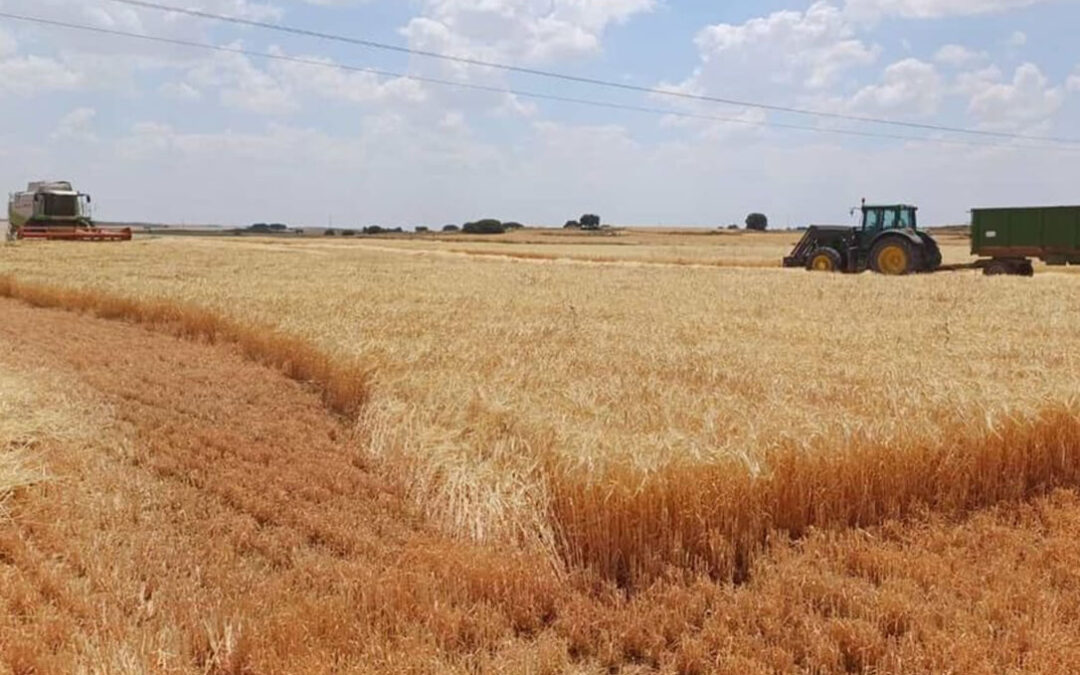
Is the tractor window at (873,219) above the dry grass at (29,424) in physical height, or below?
above

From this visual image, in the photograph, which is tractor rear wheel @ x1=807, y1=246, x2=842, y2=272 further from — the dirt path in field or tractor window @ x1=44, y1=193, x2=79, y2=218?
tractor window @ x1=44, y1=193, x2=79, y2=218

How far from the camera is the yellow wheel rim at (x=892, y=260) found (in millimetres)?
27391

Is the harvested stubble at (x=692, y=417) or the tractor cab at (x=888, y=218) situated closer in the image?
the harvested stubble at (x=692, y=417)

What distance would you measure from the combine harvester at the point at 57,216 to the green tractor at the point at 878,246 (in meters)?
34.5

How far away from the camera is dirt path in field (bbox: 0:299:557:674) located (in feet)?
11.4

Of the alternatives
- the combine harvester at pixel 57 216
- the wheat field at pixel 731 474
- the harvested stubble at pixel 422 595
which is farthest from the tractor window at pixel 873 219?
the combine harvester at pixel 57 216

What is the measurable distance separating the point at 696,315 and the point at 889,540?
351 inches

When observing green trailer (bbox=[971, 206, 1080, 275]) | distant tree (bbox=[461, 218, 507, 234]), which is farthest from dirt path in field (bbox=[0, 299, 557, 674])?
distant tree (bbox=[461, 218, 507, 234])

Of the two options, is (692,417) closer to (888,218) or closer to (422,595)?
(422,595)

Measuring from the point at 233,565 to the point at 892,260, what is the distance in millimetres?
27802

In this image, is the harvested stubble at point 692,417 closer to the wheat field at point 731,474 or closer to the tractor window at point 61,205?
the wheat field at point 731,474

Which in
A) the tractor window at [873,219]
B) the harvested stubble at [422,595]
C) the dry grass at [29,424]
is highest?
the tractor window at [873,219]

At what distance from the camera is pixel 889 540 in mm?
4652

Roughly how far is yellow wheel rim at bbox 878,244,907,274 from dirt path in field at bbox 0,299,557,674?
82.8 feet
